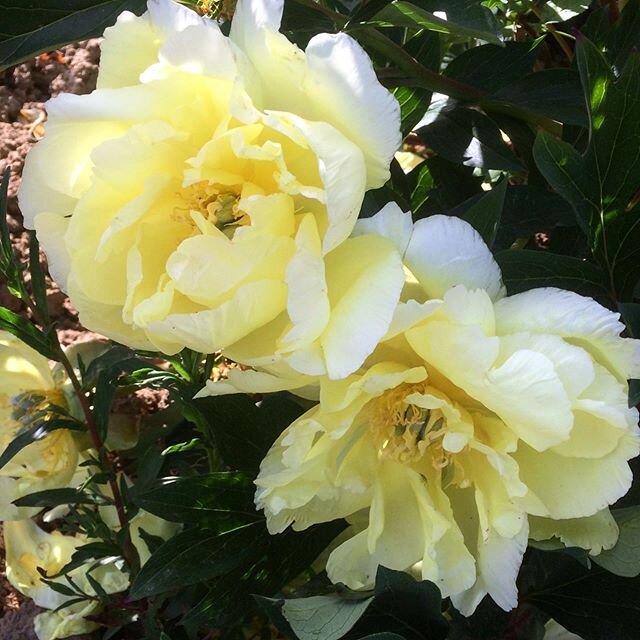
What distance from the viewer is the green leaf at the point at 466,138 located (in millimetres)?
961

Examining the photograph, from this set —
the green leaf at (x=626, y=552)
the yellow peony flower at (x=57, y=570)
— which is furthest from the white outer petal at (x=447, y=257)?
the yellow peony flower at (x=57, y=570)

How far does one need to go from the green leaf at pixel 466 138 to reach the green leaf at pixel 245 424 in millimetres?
384

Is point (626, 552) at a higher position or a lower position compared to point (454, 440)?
lower

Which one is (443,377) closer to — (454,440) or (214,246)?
(454,440)

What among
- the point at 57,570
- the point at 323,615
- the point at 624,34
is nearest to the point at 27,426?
the point at 57,570

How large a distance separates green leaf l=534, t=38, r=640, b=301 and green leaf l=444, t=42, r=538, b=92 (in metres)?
0.34

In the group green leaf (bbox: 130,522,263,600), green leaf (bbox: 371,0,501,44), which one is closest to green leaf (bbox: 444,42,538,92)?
green leaf (bbox: 371,0,501,44)

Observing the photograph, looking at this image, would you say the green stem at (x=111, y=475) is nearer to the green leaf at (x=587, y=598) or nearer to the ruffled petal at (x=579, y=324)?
the green leaf at (x=587, y=598)

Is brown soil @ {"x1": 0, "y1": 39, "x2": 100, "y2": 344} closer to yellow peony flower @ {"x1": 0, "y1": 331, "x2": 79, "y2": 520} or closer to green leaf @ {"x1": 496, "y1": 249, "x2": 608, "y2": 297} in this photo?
yellow peony flower @ {"x1": 0, "y1": 331, "x2": 79, "y2": 520}

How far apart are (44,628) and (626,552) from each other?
0.69 metres

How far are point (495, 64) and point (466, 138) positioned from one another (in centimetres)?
9

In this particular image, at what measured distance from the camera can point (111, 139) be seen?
1.62ft

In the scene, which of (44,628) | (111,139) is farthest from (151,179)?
(44,628)

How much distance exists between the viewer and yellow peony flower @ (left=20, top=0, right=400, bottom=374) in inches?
18.6
